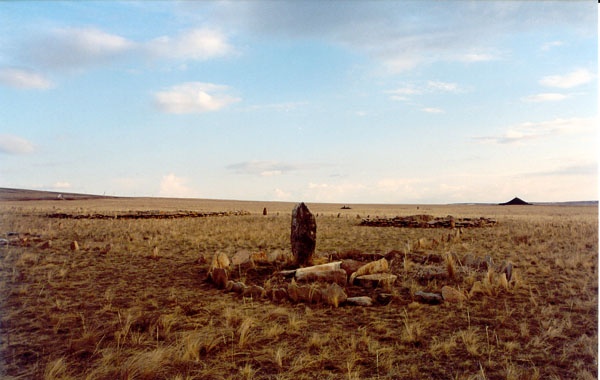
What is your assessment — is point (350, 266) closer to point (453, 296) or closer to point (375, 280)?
point (375, 280)

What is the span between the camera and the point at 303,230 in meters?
11.5

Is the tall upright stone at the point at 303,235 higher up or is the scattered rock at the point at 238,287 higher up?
the tall upright stone at the point at 303,235

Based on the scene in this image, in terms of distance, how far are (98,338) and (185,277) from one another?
175 inches

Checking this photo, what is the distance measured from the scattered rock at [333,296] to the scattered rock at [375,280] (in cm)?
137

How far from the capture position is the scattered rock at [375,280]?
9.63 metres

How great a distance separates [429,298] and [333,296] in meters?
1.84

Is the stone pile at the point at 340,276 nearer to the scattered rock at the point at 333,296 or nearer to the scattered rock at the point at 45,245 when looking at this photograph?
the scattered rock at the point at 333,296

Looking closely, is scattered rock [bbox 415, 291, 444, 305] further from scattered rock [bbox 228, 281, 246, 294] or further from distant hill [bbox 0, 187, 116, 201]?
distant hill [bbox 0, 187, 116, 201]

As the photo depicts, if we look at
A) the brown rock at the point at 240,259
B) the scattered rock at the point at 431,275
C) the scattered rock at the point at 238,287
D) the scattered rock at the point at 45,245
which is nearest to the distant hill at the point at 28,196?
the scattered rock at the point at 45,245

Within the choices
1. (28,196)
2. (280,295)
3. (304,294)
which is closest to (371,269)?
(304,294)

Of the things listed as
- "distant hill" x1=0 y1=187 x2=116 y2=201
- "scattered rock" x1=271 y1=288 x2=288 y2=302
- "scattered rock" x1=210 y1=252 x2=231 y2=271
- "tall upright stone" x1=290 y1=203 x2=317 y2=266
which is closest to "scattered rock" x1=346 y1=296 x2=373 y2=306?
"scattered rock" x1=271 y1=288 x2=288 y2=302

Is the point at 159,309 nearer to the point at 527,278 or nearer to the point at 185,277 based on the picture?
the point at 185,277

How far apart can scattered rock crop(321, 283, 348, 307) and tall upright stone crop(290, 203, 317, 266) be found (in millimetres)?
2972

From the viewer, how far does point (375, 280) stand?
9.73m
